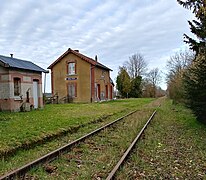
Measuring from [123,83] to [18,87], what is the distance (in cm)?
4346

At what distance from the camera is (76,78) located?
37.2 meters

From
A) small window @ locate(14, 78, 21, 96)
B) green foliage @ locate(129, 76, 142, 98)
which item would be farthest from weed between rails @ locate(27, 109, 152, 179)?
green foliage @ locate(129, 76, 142, 98)

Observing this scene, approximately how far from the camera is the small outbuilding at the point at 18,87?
1952cm

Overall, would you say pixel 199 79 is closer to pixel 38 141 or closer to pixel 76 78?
pixel 38 141

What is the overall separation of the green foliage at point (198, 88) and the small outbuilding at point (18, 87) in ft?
41.6

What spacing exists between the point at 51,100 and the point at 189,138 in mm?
28723

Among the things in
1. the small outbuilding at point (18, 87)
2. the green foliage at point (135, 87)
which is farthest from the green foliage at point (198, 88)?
the green foliage at point (135, 87)

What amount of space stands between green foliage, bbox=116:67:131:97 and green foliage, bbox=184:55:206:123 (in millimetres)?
48080

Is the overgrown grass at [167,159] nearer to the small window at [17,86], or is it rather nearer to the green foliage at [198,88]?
the green foliage at [198,88]

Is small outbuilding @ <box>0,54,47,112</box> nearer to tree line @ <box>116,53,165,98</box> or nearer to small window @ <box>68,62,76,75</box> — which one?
small window @ <box>68,62,76,75</box>

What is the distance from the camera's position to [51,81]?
3944 centimetres

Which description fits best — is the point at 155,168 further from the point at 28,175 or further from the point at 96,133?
the point at 96,133

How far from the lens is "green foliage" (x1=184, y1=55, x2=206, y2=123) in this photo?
40.7 ft

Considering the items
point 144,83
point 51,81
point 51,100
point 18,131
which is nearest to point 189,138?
point 18,131
